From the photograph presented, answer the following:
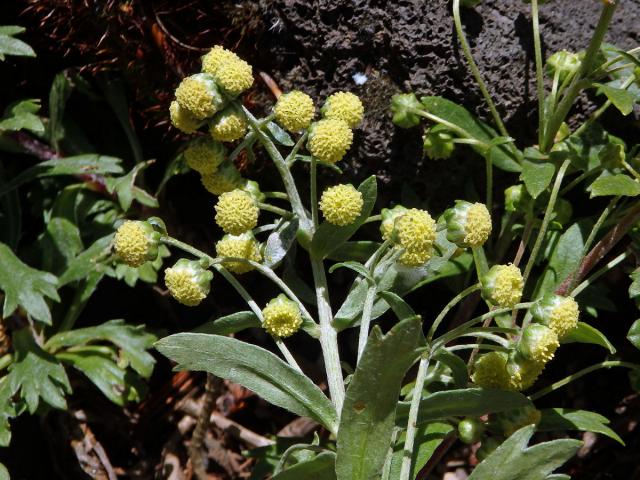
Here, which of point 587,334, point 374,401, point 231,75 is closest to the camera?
point 374,401

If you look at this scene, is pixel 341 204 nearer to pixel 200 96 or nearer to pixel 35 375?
pixel 200 96

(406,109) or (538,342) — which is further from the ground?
(406,109)

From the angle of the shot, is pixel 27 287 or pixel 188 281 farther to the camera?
pixel 27 287

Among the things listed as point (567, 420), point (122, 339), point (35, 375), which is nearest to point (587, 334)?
point (567, 420)

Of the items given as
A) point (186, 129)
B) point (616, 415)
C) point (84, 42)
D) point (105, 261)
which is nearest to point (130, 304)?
point (105, 261)

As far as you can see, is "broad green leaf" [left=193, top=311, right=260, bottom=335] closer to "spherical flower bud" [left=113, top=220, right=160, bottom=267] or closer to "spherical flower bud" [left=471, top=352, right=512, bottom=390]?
"spherical flower bud" [left=113, top=220, right=160, bottom=267]

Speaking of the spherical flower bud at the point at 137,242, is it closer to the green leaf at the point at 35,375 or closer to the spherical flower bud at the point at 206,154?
the spherical flower bud at the point at 206,154

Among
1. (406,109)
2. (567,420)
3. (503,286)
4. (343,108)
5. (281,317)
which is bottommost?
(567,420)

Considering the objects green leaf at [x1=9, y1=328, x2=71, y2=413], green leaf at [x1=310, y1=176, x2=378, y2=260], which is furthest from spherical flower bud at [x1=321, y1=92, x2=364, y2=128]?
green leaf at [x1=9, y1=328, x2=71, y2=413]
